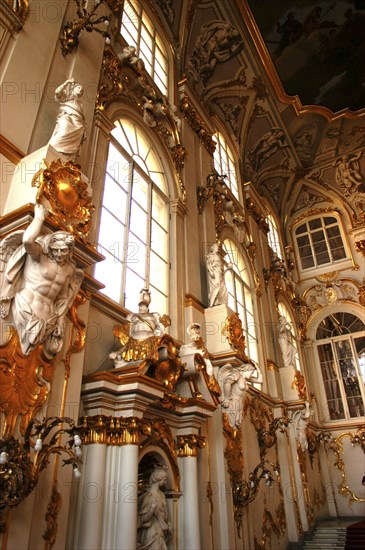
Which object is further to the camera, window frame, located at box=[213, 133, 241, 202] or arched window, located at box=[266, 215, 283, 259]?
arched window, located at box=[266, 215, 283, 259]

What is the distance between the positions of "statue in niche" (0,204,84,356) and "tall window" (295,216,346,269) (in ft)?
43.6

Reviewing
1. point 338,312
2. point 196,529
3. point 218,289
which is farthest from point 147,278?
point 338,312

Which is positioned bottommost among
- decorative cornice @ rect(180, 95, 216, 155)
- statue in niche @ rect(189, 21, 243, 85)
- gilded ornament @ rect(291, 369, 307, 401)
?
gilded ornament @ rect(291, 369, 307, 401)

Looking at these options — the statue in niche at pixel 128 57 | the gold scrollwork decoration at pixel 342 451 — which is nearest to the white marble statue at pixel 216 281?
the statue in niche at pixel 128 57

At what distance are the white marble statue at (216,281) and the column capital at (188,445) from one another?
260 centimetres

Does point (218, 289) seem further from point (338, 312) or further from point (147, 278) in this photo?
point (338, 312)

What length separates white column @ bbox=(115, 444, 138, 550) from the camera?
389cm

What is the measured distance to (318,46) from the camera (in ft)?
44.2

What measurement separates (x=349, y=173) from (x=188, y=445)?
13.5m

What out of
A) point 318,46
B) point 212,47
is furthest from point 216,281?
point 318,46

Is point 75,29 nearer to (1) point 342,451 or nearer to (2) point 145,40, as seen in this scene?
(2) point 145,40

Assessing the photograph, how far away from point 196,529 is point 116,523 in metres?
1.37

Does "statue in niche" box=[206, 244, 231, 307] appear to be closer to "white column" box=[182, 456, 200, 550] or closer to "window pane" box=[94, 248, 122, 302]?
"window pane" box=[94, 248, 122, 302]

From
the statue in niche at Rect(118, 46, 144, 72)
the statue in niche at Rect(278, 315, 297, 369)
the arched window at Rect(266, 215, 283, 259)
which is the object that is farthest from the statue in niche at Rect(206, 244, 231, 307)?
the arched window at Rect(266, 215, 283, 259)
